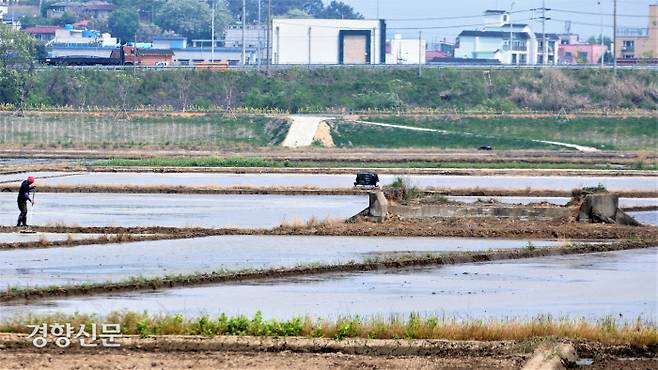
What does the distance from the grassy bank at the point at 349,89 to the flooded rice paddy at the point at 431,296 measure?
105 metres

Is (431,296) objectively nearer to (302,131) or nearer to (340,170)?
(340,170)

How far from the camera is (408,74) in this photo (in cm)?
15025

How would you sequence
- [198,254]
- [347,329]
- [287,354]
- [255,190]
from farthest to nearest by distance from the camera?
[255,190], [198,254], [347,329], [287,354]

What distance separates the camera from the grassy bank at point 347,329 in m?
20.6

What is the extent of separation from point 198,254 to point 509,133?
85.3 m

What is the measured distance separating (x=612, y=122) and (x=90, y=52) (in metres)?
77.3

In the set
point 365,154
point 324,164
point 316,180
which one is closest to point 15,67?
point 365,154

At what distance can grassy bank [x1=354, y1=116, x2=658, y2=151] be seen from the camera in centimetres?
11162

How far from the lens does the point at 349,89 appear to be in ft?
476

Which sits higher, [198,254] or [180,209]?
[198,254]

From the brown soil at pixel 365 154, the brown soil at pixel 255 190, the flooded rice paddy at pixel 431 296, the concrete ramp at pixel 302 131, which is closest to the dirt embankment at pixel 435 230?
the flooded rice paddy at pixel 431 296

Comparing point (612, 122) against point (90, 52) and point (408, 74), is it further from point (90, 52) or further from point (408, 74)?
point (90, 52)

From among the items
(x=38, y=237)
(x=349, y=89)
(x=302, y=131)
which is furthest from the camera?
(x=349, y=89)

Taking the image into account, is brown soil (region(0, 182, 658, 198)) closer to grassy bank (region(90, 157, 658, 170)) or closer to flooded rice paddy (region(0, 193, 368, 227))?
flooded rice paddy (region(0, 193, 368, 227))
